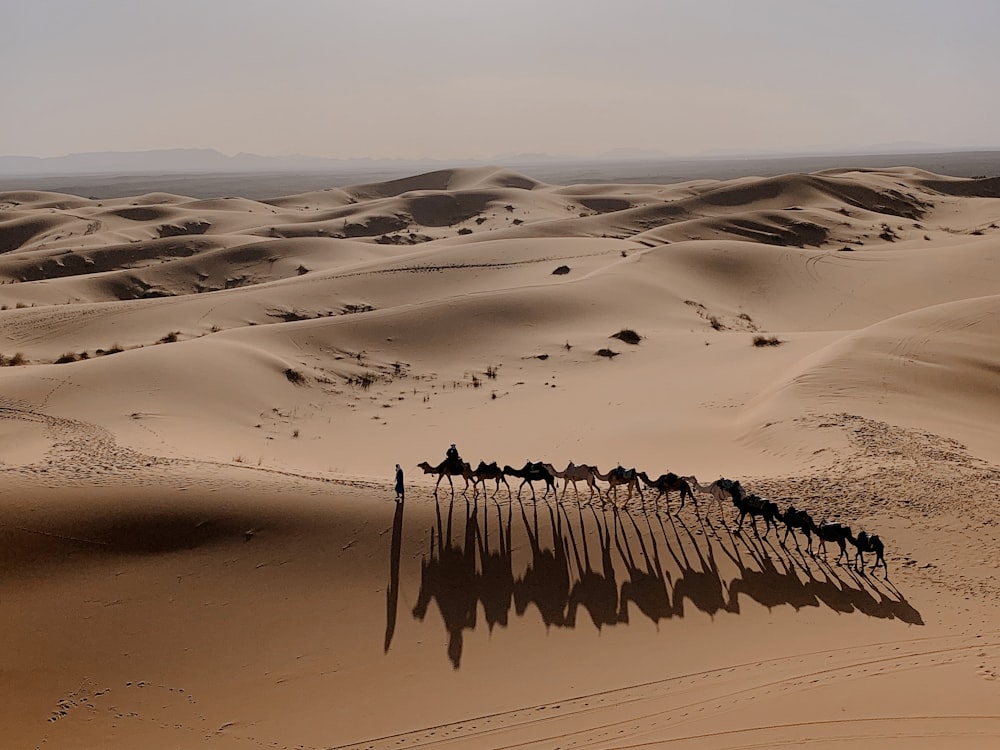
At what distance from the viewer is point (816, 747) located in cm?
568

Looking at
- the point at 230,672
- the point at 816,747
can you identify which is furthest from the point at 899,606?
the point at 230,672

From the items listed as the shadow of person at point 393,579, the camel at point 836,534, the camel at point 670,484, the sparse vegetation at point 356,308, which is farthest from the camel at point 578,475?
the sparse vegetation at point 356,308

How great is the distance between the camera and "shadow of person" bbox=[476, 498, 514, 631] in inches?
301

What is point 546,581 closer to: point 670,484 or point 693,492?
point 670,484

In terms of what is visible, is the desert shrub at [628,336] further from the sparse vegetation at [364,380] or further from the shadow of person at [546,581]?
the shadow of person at [546,581]

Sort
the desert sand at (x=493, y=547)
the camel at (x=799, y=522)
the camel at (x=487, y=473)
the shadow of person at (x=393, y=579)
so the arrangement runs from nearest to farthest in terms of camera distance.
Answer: the desert sand at (x=493, y=547) < the shadow of person at (x=393, y=579) < the camel at (x=799, y=522) < the camel at (x=487, y=473)

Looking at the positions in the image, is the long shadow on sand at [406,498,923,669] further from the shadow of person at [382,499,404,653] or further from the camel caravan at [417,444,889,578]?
the camel caravan at [417,444,889,578]

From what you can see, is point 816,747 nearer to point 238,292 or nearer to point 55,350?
point 55,350

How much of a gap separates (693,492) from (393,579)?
4.29 metres

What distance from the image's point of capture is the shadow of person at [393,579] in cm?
741

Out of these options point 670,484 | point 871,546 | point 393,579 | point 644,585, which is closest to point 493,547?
point 393,579

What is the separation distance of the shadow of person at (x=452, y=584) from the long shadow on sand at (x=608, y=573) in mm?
11

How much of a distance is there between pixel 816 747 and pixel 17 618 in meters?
7.23

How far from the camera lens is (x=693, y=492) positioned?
10094 millimetres
